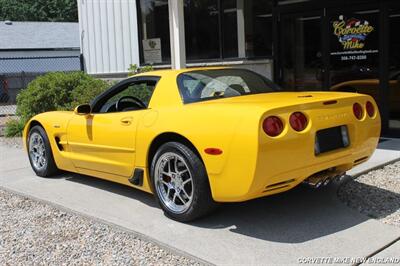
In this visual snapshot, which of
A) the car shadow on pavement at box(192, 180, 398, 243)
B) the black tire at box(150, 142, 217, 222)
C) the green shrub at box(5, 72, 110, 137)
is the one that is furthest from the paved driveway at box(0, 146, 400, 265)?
the green shrub at box(5, 72, 110, 137)

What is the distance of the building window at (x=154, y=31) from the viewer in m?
12.7

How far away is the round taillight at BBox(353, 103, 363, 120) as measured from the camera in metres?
4.93

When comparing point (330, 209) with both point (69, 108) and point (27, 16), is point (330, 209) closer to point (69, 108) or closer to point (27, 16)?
point (69, 108)

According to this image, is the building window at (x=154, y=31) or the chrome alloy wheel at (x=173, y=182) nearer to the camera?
the chrome alloy wheel at (x=173, y=182)

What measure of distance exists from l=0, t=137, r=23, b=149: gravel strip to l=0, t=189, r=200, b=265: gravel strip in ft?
16.7

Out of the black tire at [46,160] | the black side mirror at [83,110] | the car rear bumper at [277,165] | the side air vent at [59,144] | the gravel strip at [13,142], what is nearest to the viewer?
the car rear bumper at [277,165]

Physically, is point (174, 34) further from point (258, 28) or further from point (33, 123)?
point (33, 123)

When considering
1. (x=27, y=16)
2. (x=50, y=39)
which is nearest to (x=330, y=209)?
(x=50, y=39)

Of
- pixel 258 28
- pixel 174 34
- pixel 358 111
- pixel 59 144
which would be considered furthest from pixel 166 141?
pixel 258 28

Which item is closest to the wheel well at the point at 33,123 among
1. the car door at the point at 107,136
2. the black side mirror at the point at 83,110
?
the car door at the point at 107,136

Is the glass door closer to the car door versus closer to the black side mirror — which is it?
the car door

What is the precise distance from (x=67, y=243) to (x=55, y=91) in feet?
24.5

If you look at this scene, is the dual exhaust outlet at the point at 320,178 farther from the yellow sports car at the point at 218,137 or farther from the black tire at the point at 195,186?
the black tire at the point at 195,186

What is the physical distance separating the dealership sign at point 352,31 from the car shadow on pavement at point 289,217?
4.47 metres
